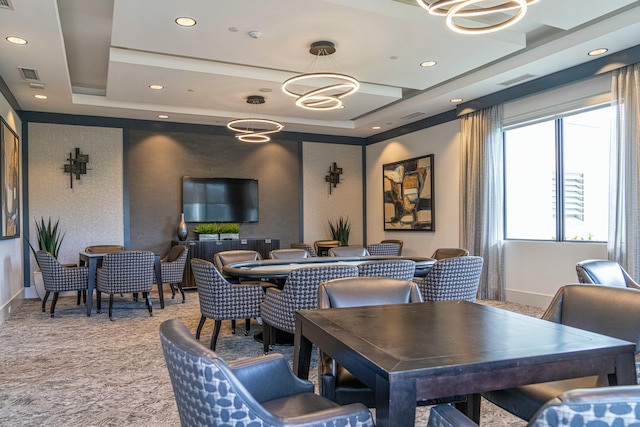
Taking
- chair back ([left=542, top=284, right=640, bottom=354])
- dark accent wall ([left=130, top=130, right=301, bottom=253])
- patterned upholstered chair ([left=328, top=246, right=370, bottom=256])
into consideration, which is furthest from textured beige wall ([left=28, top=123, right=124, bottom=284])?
chair back ([left=542, top=284, right=640, bottom=354])

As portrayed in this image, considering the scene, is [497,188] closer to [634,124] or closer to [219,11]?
[634,124]

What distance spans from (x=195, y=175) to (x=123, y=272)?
306 cm

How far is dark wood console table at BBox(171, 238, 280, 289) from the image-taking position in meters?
7.35

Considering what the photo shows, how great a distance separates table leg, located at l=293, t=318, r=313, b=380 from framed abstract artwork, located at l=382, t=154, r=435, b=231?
5806mm

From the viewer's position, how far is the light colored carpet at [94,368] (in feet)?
8.73

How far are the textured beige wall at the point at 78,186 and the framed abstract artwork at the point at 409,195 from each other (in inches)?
188

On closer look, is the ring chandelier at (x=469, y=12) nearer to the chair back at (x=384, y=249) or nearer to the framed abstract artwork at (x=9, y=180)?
the chair back at (x=384, y=249)

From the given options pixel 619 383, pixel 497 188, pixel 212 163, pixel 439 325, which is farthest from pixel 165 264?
pixel 619 383

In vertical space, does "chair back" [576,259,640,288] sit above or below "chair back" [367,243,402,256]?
above

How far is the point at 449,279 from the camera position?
370cm

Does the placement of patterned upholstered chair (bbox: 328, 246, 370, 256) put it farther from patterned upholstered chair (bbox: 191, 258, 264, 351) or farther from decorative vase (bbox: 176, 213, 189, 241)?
decorative vase (bbox: 176, 213, 189, 241)

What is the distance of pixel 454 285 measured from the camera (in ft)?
12.3

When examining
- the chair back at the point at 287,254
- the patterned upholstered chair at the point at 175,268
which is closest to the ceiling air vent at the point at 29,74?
the patterned upholstered chair at the point at 175,268

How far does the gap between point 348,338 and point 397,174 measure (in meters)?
7.03
